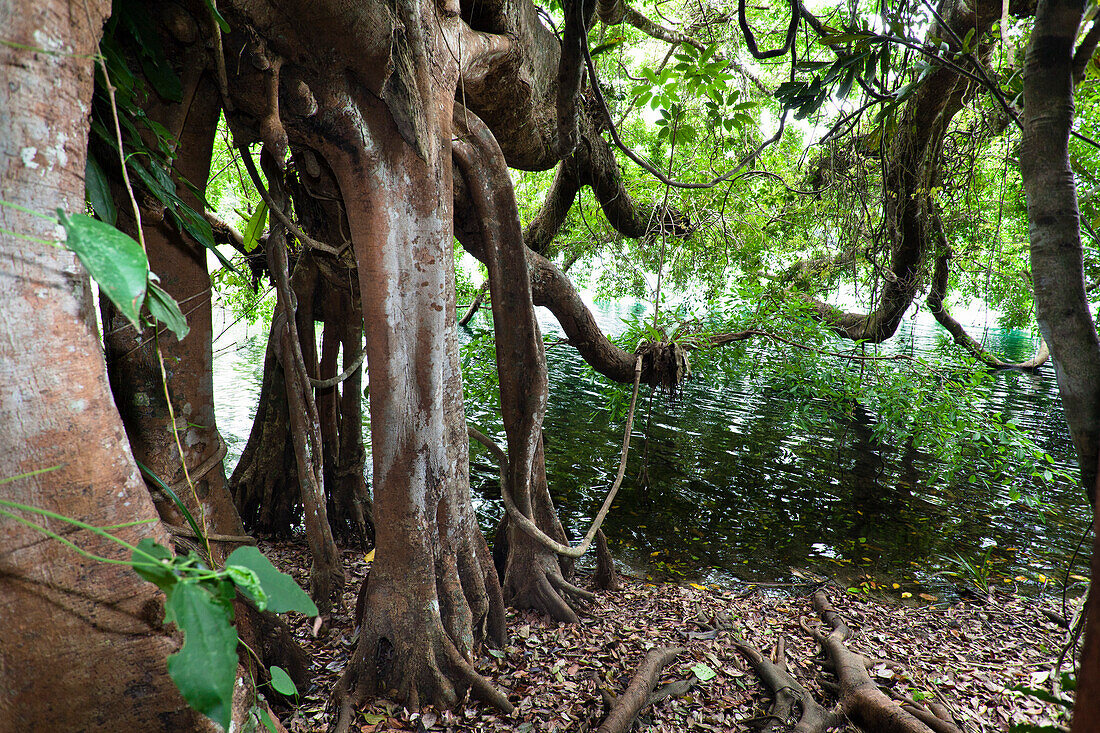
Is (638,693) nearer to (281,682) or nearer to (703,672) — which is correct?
(703,672)

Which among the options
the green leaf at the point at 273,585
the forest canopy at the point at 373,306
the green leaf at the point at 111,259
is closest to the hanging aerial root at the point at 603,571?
the forest canopy at the point at 373,306

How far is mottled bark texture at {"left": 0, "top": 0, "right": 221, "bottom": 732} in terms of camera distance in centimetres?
106

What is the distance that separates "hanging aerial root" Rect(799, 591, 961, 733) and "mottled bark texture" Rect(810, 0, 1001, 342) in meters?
2.14

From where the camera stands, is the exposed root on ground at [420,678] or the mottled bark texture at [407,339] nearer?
the mottled bark texture at [407,339]

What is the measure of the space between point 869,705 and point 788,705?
1.26ft

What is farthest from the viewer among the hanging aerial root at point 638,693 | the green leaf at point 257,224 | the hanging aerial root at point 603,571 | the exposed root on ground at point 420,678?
the hanging aerial root at point 603,571

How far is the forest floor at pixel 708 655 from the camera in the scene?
2.94m

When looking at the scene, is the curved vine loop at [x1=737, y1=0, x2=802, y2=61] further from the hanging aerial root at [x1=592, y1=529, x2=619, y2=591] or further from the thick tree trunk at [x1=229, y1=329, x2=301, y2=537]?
the thick tree trunk at [x1=229, y1=329, x2=301, y2=537]

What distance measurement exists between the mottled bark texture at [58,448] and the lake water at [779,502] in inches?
108

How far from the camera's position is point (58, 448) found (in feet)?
3.64

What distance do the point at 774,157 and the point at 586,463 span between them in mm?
5656

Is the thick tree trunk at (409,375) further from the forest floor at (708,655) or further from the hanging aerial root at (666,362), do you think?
the hanging aerial root at (666,362)

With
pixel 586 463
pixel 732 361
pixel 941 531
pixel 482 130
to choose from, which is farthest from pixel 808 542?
pixel 482 130

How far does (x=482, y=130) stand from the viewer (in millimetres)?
3883
